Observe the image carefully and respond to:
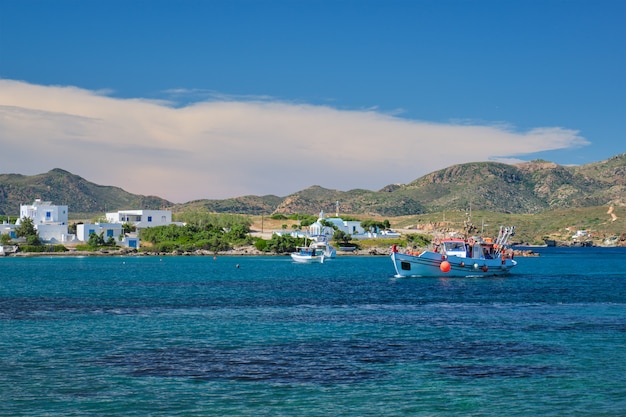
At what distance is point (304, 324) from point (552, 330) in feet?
38.6

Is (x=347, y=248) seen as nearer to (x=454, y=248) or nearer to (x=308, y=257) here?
(x=308, y=257)

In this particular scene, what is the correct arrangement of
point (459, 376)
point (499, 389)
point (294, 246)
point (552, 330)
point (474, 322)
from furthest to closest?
point (294, 246) → point (474, 322) → point (552, 330) → point (459, 376) → point (499, 389)

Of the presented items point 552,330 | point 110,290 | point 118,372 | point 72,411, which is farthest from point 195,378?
point 110,290

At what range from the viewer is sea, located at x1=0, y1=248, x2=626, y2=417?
2011 cm

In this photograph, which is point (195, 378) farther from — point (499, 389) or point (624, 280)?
point (624, 280)

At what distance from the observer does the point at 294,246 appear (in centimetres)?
15075

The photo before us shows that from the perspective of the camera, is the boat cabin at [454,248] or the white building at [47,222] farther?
the white building at [47,222]

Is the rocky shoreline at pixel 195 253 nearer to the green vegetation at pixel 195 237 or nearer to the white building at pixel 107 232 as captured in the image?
the green vegetation at pixel 195 237

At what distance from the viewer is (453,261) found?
250 feet

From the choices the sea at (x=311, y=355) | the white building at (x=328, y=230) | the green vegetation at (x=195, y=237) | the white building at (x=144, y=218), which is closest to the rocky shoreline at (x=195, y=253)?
the green vegetation at (x=195, y=237)

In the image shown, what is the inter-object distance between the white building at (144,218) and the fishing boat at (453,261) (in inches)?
3653

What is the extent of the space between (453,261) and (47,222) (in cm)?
9894

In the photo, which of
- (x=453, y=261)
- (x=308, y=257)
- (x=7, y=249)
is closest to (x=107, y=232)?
(x=7, y=249)

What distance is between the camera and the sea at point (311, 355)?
20.1m
